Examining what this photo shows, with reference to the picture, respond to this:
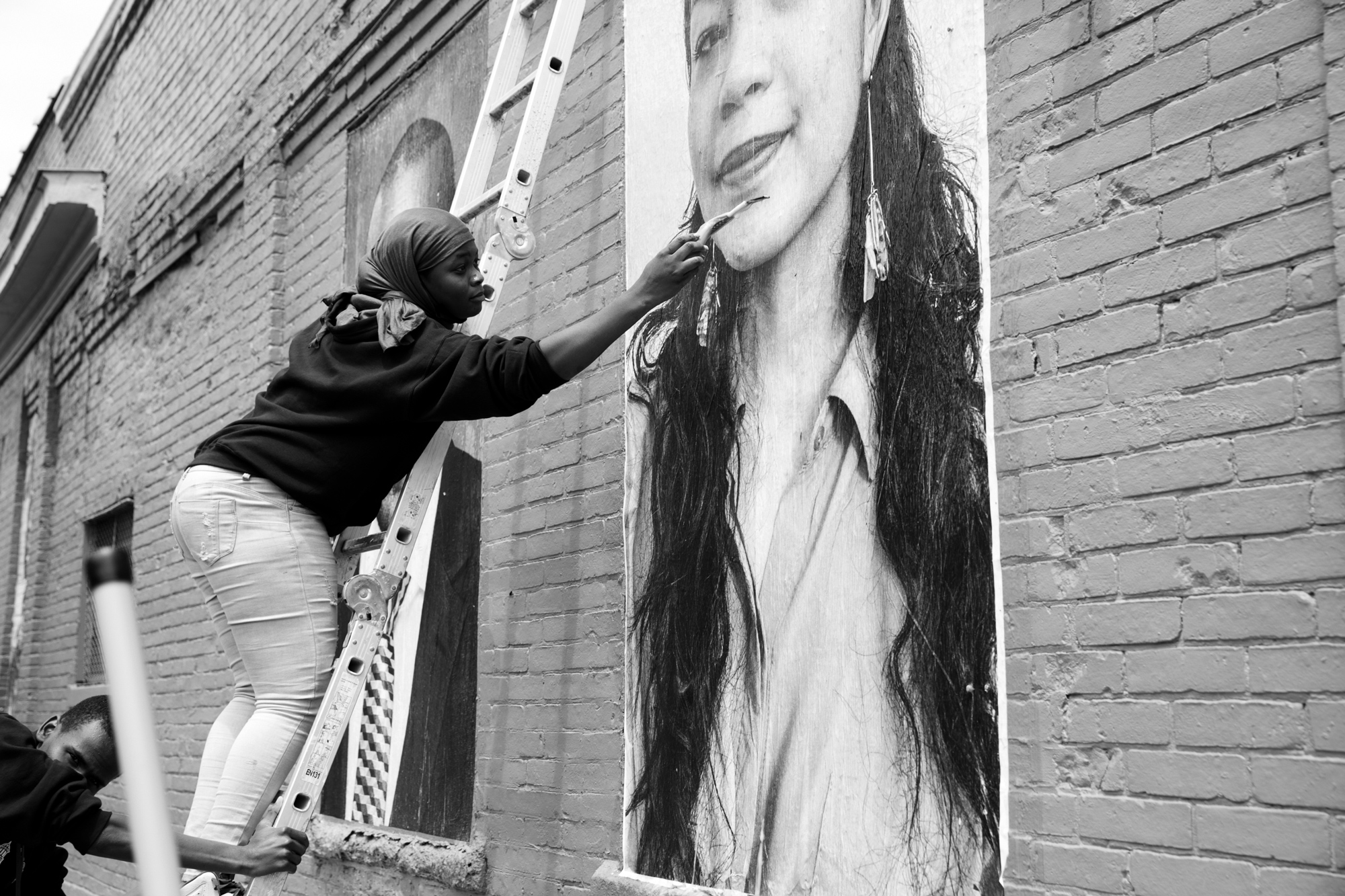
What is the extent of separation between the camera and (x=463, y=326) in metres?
3.69

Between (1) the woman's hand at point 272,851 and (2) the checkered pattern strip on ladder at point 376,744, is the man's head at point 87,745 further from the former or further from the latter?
(2) the checkered pattern strip on ladder at point 376,744

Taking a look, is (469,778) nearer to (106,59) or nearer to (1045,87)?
(1045,87)

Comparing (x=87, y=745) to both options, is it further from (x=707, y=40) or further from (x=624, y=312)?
(x=707, y=40)

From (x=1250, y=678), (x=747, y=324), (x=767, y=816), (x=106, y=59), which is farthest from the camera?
(x=106, y=59)

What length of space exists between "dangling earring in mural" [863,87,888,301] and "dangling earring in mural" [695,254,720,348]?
1.92ft

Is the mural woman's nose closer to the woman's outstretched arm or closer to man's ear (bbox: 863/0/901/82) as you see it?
man's ear (bbox: 863/0/901/82)

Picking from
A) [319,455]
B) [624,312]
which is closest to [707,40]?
[624,312]

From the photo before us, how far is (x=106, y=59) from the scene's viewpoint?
1007cm

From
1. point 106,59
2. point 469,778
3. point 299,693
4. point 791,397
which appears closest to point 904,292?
point 791,397

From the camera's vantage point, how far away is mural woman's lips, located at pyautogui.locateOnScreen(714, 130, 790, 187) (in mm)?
3521

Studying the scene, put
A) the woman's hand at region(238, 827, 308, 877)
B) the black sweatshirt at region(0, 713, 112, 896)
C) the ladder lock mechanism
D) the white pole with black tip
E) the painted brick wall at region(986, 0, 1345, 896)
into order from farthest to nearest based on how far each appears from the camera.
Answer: the ladder lock mechanism, the woman's hand at region(238, 827, 308, 877), the black sweatshirt at region(0, 713, 112, 896), the painted brick wall at region(986, 0, 1345, 896), the white pole with black tip

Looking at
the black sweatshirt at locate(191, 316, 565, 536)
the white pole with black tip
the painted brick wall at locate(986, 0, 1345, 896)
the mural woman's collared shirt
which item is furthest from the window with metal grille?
the white pole with black tip

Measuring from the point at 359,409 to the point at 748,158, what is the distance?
1.29 m

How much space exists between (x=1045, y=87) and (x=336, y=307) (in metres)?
1.74
